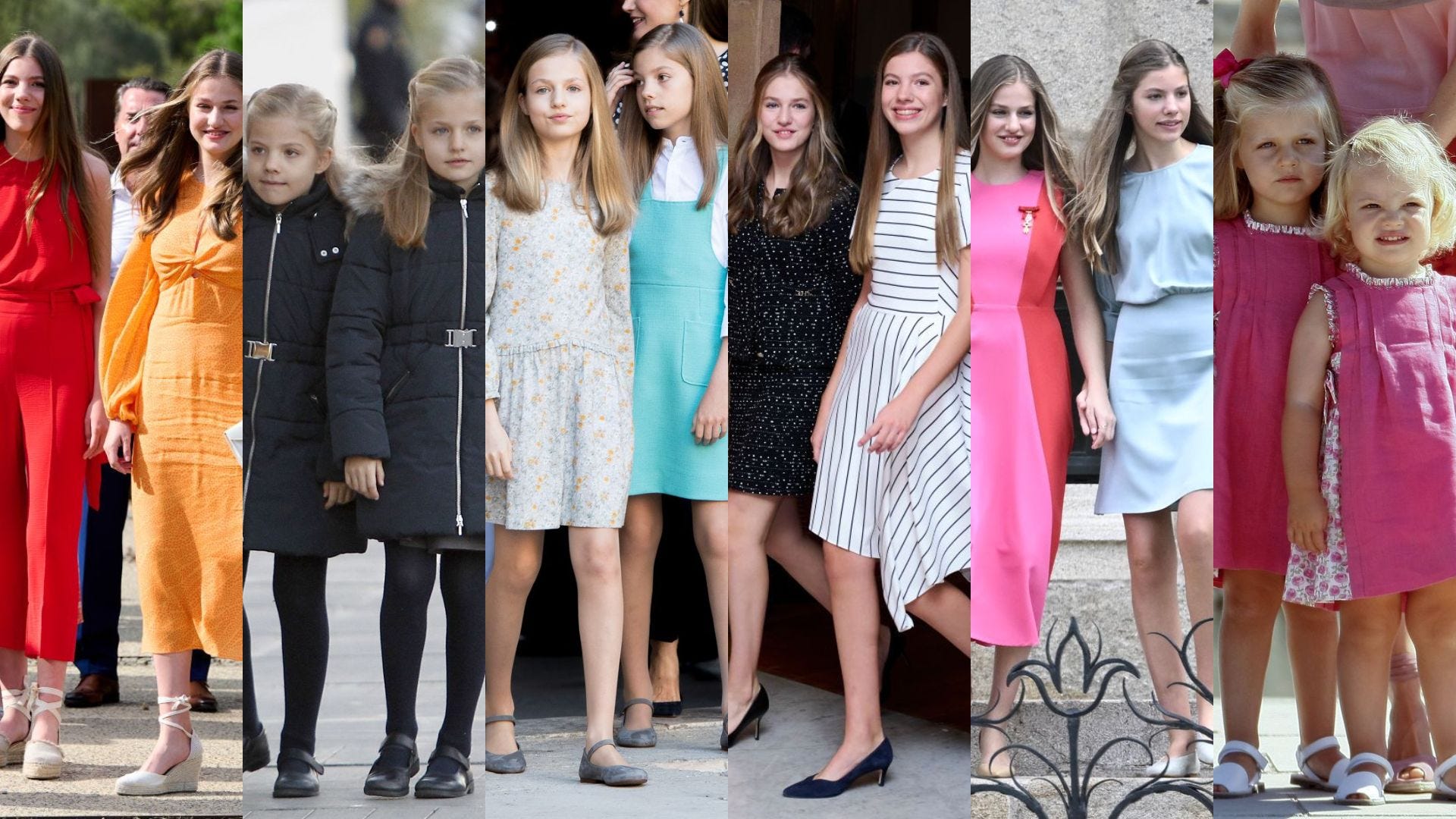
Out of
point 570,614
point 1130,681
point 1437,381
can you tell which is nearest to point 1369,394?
point 1437,381

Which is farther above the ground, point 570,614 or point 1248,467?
point 1248,467

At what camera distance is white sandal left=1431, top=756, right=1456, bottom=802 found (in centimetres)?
393

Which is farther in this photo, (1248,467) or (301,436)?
(1248,467)

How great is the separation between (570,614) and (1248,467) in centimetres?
182

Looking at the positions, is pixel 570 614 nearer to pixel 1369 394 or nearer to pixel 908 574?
pixel 908 574

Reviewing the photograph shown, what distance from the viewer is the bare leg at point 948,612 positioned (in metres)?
3.75

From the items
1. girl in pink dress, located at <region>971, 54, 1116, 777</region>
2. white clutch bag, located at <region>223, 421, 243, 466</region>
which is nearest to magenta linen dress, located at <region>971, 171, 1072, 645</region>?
girl in pink dress, located at <region>971, 54, 1116, 777</region>

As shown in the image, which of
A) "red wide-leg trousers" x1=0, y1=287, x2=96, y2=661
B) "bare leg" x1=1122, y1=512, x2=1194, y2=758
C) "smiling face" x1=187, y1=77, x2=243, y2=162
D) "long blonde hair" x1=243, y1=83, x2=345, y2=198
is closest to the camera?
"long blonde hair" x1=243, y1=83, x2=345, y2=198

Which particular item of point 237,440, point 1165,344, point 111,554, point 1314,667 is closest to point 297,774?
point 237,440

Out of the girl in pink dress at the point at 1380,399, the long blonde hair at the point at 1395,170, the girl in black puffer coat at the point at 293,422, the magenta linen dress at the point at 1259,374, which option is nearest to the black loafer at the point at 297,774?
the girl in black puffer coat at the point at 293,422

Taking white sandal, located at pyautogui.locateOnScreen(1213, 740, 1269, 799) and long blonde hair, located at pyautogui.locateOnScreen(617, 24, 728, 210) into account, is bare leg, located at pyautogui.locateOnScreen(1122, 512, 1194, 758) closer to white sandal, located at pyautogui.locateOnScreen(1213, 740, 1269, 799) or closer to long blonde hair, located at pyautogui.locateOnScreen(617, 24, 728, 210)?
white sandal, located at pyautogui.locateOnScreen(1213, 740, 1269, 799)

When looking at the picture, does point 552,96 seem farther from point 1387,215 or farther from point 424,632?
point 1387,215

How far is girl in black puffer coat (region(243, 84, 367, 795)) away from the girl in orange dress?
0.25 meters

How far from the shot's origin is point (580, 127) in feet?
12.3
